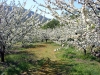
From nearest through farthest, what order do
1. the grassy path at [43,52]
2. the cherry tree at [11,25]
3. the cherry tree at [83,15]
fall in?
the cherry tree at [83,15] → the cherry tree at [11,25] → the grassy path at [43,52]

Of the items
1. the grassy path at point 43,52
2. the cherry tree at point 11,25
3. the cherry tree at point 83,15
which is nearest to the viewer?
the cherry tree at point 83,15

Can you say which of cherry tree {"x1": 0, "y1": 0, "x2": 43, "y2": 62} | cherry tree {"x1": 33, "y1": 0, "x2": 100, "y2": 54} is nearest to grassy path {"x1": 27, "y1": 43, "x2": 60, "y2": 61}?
cherry tree {"x1": 0, "y1": 0, "x2": 43, "y2": 62}

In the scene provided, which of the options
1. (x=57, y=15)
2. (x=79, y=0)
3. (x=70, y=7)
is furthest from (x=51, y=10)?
(x=79, y=0)

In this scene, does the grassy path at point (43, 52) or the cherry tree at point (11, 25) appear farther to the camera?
the grassy path at point (43, 52)

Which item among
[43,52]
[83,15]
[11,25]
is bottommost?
[43,52]

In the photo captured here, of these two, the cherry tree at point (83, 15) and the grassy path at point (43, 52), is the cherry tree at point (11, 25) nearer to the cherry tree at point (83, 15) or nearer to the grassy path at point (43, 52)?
the grassy path at point (43, 52)

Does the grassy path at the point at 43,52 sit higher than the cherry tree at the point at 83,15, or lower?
lower

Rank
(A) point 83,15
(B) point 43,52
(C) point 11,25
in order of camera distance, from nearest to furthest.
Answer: (A) point 83,15 → (C) point 11,25 → (B) point 43,52

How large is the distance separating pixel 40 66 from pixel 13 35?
293 centimetres

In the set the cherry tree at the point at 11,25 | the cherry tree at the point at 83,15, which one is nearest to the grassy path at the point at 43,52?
the cherry tree at the point at 11,25

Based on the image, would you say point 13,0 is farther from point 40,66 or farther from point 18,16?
point 40,66

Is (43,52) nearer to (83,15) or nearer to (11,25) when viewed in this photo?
(11,25)

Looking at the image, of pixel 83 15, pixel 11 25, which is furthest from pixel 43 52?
pixel 83 15

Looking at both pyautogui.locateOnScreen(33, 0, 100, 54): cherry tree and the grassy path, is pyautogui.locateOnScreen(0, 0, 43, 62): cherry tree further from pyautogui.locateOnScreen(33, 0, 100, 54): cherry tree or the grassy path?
pyautogui.locateOnScreen(33, 0, 100, 54): cherry tree
